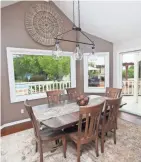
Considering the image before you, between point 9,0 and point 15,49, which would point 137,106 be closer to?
point 15,49

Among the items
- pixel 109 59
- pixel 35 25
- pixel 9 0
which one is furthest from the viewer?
pixel 109 59

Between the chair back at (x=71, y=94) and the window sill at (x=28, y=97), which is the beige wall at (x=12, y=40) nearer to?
the window sill at (x=28, y=97)

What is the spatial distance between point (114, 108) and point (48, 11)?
3493mm

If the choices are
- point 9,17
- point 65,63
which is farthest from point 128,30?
point 9,17

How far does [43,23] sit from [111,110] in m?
3.22

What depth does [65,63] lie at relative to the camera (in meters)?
4.89

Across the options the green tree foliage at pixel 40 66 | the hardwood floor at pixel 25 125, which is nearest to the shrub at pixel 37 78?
the green tree foliage at pixel 40 66

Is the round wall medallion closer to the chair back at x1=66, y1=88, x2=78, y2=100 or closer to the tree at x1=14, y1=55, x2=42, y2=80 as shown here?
the tree at x1=14, y1=55, x2=42, y2=80

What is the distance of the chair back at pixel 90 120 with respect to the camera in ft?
6.05

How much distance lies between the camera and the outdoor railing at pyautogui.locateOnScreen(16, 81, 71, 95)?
402cm

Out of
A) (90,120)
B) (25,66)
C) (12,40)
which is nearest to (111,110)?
(90,120)

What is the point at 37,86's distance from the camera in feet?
14.4

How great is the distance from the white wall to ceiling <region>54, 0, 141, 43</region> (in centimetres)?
14

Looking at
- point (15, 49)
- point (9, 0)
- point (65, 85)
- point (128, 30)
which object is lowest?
point (65, 85)
